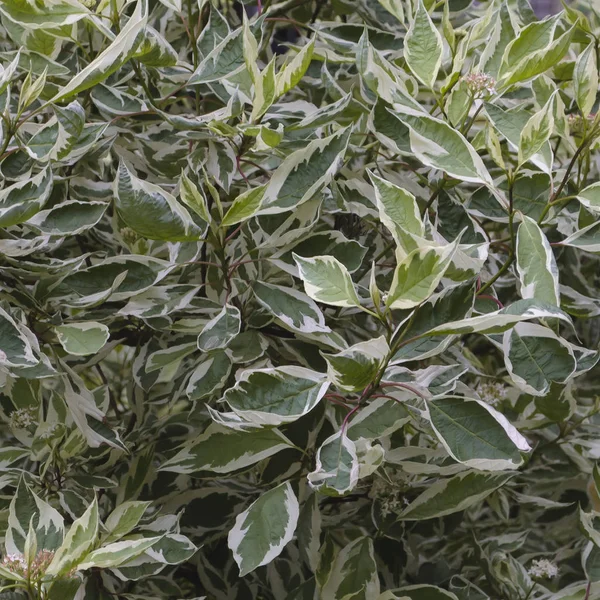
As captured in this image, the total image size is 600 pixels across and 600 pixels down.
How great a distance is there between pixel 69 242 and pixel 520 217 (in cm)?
60

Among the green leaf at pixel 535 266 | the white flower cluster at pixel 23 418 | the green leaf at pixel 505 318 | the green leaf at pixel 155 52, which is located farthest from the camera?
the white flower cluster at pixel 23 418

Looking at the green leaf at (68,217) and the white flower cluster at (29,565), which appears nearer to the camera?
the white flower cluster at (29,565)

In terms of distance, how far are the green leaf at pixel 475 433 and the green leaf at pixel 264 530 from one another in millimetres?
177

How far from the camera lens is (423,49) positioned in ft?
2.57

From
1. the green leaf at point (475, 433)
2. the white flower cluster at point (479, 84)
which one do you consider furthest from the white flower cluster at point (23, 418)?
the white flower cluster at point (479, 84)

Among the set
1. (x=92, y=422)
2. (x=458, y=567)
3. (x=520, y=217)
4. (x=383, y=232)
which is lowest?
(x=458, y=567)

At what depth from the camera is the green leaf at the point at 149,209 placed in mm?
703

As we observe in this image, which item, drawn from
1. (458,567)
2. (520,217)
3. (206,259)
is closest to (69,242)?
(206,259)

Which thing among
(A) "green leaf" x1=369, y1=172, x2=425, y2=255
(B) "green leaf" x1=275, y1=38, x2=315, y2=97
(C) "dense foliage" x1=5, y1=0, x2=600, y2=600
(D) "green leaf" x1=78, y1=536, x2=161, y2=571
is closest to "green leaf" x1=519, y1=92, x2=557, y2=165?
(C) "dense foliage" x1=5, y1=0, x2=600, y2=600

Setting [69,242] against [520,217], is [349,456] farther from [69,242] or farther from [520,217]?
[69,242]

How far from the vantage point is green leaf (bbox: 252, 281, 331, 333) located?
769 mm

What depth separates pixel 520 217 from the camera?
2.42ft

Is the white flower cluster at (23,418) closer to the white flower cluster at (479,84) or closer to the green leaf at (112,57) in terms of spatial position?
the green leaf at (112,57)

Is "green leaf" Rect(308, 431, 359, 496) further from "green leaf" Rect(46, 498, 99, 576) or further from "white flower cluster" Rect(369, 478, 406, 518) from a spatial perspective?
"white flower cluster" Rect(369, 478, 406, 518)
